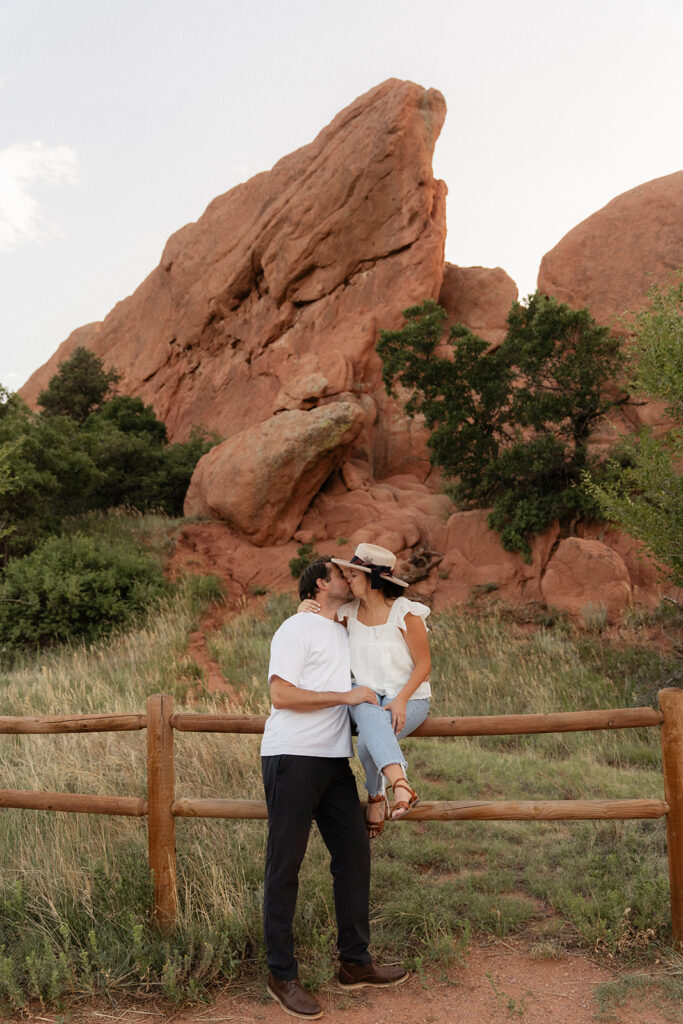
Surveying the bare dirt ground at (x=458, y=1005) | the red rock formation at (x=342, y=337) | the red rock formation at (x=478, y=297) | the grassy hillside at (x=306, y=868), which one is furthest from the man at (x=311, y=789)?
the red rock formation at (x=478, y=297)

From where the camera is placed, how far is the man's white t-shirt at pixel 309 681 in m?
3.62

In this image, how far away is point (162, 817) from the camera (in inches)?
166

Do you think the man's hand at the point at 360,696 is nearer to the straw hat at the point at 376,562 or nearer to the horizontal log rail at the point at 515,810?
the straw hat at the point at 376,562

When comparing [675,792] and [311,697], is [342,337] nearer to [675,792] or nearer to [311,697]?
[675,792]

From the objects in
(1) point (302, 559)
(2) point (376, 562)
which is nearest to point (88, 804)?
(2) point (376, 562)

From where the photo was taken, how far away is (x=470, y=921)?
14.8 feet

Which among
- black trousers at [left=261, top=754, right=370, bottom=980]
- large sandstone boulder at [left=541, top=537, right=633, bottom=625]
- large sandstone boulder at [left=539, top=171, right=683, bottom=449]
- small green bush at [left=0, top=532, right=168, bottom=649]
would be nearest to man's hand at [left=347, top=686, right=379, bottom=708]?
black trousers at [left=261, top=754, right=370, bottom=980]

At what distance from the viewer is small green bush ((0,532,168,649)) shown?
12930 mm

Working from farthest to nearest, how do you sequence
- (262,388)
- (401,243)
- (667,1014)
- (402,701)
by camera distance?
(262,388) < (401,243) < (402,701) < (667,1014)

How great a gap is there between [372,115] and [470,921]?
23510 mm

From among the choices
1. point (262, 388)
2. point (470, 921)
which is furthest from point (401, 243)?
point (470, 921)

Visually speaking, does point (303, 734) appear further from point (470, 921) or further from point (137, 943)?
point (470, 921)

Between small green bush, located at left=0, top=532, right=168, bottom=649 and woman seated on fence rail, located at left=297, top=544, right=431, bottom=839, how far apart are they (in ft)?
32.9

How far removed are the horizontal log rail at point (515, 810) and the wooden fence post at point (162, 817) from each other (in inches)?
8.2
